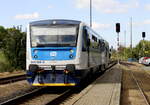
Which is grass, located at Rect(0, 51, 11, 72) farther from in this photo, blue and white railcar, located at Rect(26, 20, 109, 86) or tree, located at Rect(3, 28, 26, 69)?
blue and white railcar, located at Rect(26, 20, 109, 86)

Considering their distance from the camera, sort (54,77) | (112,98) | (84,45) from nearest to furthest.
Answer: (112,98), (54,77), (84,45)

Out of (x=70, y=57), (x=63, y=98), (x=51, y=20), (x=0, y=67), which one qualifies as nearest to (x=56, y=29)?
(x=51, y=20)

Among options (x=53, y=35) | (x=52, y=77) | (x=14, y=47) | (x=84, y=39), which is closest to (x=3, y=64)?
(x=14, y=47)

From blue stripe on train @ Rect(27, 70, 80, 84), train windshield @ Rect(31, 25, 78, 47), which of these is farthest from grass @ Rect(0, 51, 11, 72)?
blue stripe on train @ Rect(27, 70, 80, 84)

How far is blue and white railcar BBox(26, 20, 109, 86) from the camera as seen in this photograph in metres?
14.2

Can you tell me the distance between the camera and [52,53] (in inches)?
571

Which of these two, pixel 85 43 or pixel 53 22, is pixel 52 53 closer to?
pixel 53 22

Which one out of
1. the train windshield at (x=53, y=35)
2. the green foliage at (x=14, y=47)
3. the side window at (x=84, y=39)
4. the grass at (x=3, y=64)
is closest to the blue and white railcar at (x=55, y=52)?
the train windshield at (x=53, y=35)

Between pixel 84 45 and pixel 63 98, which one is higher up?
pixel 84 45

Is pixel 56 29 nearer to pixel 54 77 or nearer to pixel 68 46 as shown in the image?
pixel 68 46

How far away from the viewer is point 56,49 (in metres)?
14.5

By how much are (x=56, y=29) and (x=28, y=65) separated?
2104mm

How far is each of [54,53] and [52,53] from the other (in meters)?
0.09

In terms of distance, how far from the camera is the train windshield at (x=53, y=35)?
14633mm
